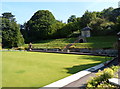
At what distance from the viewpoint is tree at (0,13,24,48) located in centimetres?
4075

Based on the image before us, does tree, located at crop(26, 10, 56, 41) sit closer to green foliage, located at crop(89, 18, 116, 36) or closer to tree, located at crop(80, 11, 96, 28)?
tree, located at crop(80, 11, 96, 28)

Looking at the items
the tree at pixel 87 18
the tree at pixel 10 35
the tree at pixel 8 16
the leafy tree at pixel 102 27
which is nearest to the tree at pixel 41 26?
the tree at pixel 8 16

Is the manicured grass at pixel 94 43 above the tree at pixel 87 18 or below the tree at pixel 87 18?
below

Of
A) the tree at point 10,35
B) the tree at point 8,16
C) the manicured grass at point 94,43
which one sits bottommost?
the manicured grass at point 94,43

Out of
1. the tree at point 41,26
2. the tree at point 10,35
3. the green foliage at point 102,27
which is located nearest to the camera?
the green foliage at point 102,27

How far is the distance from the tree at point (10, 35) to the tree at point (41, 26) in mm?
10005

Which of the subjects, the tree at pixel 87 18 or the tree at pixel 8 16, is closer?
the tree at pixel 87 18

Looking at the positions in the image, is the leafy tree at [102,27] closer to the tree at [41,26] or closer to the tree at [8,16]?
the tree at [41,26]

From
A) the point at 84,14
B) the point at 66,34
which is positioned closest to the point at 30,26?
the point at 66,34

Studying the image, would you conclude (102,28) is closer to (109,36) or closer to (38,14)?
(109,36)

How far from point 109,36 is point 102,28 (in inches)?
113

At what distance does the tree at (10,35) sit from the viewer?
134ft

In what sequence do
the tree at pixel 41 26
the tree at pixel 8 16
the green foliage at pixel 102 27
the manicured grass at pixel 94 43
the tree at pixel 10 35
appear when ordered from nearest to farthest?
the manicured grass at pixel 94 43 < the green foliage at pixel 102 27 < the tree at pixel 10 35 < the tree at pixel 41 26 < the tree at pixel 8 16

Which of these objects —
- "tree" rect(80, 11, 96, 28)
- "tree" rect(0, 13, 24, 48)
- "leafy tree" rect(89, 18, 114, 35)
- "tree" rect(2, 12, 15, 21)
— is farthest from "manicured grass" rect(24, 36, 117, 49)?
"tree" rect(2, 12, 15, 21)
